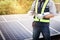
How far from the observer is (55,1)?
2402 mm

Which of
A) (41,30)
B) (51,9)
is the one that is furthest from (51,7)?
(41,30)

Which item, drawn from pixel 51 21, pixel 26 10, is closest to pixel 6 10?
pixel 26 10

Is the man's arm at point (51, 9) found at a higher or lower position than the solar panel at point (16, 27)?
higher

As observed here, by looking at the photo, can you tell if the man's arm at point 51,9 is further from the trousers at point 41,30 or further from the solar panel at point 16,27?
the solar panel at point 16,27

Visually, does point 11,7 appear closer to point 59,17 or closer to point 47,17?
point 47,17

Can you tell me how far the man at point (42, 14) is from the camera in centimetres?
218

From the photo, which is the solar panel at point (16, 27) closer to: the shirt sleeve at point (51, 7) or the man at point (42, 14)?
the man at point (42, 14)

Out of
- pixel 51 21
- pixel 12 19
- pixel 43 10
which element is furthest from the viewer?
pixel 51 21

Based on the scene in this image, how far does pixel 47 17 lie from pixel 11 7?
0.42m

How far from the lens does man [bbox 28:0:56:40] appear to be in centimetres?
218

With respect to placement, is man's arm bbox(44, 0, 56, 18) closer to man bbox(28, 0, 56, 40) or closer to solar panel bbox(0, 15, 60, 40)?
man bbox(28, 0, 56, 40)

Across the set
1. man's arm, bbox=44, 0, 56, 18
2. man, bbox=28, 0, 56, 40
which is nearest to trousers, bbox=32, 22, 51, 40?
man, bbox=28, 0, 56, 40

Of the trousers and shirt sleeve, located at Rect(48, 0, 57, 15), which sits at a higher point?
shirt sleeve, located at Rect(48, 0, 57, 15)

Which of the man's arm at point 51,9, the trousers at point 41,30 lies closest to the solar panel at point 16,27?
the trousers at point 41,30
